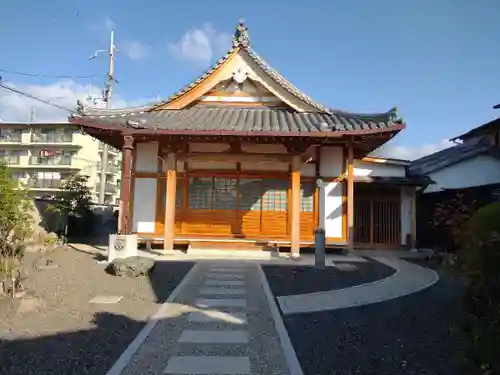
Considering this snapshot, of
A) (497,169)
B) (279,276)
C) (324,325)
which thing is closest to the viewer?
(324,325)

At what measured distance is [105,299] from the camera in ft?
21.2

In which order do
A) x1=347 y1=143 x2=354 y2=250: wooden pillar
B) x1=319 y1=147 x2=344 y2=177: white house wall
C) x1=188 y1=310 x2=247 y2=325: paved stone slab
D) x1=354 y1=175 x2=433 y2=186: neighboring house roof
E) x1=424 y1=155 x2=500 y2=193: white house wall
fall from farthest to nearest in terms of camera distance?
x1=424 y1=155 x2=500 y2=193: white house wall < x1=354 y1=175 x2=433 y2=186: neighboring house roof < x1=319 y1=147 x2=344 y2=177: white house wall < x1=347 y1=143 x2=354 y2=250: wooden pillar < x1=188 y1=310 x2=247 y2=325: paved stone slab

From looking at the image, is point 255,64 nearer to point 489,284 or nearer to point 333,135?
point 333,135

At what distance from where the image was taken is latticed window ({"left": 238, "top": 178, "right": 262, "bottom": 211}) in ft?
42.3

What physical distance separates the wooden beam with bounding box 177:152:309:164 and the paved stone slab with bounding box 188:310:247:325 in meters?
6.69

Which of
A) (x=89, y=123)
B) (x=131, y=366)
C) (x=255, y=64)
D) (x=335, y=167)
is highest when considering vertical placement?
(x=255, y=64)

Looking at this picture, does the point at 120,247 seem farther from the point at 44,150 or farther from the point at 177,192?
the point at 44,150

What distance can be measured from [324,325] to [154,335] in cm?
232

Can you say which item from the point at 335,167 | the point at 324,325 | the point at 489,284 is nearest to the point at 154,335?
the point at 324,325

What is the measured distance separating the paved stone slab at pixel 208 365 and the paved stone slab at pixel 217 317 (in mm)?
1242

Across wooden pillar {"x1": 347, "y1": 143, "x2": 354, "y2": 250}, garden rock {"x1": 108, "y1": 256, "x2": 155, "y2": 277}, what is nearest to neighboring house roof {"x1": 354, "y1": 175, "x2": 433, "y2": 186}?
wooden pillar {"x1": 347, "y1": 143, "x2": 354, "y2": 250}

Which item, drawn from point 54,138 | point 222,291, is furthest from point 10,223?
point 54,138

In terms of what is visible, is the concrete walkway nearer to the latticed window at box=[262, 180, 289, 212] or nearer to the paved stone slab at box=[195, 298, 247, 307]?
the paved stone slab at box=[195, 298, 247, 307]

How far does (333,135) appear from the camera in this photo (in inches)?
424
